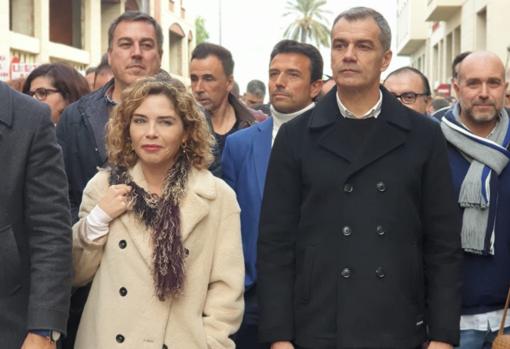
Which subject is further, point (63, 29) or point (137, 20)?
point (63, 29)

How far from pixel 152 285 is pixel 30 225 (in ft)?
2.72

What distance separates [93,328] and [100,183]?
0.71 meters

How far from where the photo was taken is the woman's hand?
15.2 feet

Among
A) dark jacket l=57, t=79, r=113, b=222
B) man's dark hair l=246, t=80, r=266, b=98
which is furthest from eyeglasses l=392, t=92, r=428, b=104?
man's dark hair l=246, t=80, r=266, b=98

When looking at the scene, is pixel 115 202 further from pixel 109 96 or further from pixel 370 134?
pixel 109 96

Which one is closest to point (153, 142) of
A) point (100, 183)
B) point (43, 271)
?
point (100, 183)

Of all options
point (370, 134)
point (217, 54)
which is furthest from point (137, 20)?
point (370, 134)

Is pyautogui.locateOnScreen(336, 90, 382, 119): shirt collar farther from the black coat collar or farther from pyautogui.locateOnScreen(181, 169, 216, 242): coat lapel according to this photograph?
pyautogui.locateOnScreen(181, 169, 216, 242): coat lapel

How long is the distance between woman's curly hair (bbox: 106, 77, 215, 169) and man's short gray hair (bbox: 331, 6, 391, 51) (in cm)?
83

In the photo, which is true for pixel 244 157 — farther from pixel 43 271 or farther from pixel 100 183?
pixel 43 271

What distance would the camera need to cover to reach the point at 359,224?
4570mm

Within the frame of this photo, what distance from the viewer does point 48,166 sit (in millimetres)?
3961

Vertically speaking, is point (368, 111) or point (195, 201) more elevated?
point (368, 111)

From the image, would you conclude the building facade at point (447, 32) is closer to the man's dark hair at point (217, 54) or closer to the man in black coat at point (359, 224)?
the man's dark hair at point (217, 54)
